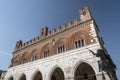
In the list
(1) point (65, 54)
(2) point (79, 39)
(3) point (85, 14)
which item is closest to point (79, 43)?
(2) point (79, 39)

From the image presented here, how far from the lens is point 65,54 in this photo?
48.0ft

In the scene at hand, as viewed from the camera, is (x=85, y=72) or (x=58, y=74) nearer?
(x=85, y=72)

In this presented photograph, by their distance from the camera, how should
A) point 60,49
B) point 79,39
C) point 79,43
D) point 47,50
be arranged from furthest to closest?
1. point 47,50
2. point 60,49
3. point 79,39
4. point 79,43

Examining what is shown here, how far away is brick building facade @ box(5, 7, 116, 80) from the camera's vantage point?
1306 centimetres

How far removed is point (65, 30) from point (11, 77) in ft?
37.1

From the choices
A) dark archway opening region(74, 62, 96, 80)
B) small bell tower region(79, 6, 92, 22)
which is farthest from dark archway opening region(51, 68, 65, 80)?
small bell tower region(79, 6, 92, 22)

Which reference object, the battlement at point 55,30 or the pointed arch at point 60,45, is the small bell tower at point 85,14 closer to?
the battlement at point 55,30

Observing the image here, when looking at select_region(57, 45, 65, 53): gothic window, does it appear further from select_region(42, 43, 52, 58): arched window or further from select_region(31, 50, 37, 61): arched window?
select_region(31, 50, 37, 61): arched window

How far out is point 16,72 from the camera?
18.8 m

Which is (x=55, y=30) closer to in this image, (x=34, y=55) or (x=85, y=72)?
(x=34, y=55)

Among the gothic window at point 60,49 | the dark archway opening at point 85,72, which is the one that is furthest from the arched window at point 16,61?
the dark archway opening at point 85,72

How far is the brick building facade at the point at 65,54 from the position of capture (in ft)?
42.9

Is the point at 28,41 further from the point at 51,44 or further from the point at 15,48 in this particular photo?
the point at 51,44

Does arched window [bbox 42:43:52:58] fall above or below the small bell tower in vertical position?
below
